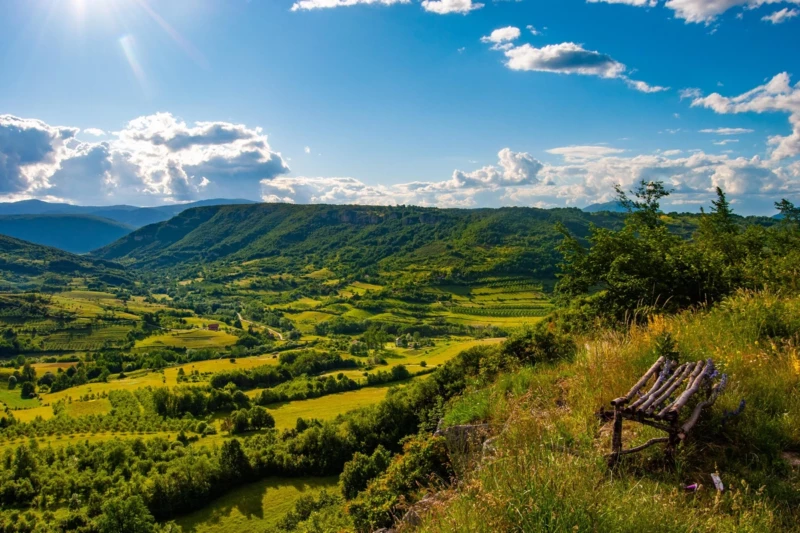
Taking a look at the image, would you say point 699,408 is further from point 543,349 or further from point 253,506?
point 253,506

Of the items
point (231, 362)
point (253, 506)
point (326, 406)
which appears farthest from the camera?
point (231, 362)

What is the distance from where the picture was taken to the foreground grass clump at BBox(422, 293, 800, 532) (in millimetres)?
3451

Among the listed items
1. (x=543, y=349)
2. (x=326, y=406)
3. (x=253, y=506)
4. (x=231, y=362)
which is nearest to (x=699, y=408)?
(x=543, y=349)

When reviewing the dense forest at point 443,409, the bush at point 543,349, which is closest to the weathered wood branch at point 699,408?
the dense forest at point 443,409

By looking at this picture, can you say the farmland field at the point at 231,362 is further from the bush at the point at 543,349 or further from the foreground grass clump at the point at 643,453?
the foreground grass clump at the point at 643,453

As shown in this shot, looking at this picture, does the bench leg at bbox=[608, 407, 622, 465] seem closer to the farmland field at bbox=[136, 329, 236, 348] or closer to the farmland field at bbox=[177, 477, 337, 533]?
the farmland field at bbox=[177, 477, 337, 533]

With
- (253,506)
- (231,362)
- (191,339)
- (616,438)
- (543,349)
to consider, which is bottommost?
(191,339)

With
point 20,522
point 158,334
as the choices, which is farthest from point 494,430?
point 158,334

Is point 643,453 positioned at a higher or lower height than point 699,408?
lower

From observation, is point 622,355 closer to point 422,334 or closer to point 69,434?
point 69,434

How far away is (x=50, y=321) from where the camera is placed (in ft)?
493

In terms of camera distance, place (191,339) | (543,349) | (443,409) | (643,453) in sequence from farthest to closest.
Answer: (191,339) → (443,409) → (543,349) → (643,453)

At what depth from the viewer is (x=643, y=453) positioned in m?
4.80

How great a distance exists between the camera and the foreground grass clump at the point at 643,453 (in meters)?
3.45
